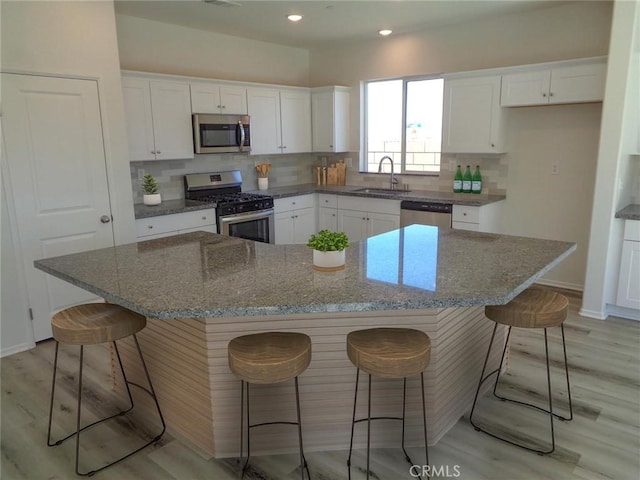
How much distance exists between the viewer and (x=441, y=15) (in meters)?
4.45

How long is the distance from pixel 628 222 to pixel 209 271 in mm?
3431

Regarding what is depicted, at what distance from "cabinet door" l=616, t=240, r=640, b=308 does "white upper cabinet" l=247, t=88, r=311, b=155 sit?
367cm

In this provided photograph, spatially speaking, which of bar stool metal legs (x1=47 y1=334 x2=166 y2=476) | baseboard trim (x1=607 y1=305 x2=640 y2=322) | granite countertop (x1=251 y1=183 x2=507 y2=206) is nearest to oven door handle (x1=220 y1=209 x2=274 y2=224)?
granite countertop (x1=251 y1=183 x2=507 y2=206)

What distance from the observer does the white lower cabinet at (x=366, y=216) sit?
5.07 metres

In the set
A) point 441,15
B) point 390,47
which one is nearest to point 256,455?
point 441,15

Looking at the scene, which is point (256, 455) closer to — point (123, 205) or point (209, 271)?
point (209, 271)

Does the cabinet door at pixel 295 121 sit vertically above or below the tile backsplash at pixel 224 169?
above

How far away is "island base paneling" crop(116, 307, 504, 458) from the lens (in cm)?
220

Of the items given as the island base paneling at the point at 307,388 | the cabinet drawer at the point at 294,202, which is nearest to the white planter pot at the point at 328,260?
the island base paneling at the point at 307,388

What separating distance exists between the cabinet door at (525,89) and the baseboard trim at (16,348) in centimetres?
465

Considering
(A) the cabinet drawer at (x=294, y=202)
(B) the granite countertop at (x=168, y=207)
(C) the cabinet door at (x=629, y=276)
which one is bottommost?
(C) the cabinet door at (x=629, y=276)

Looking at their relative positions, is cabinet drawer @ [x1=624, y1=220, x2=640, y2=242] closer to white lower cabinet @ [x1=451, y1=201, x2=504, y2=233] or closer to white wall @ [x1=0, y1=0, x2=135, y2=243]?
white lower cabinet @ [x1=451, y1=201, x2=504, y2=233]

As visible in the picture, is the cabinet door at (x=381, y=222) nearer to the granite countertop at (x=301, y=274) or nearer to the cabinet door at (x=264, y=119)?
the cabinet door at (x=264, y=119)

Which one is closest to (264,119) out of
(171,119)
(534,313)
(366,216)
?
(171,119)
